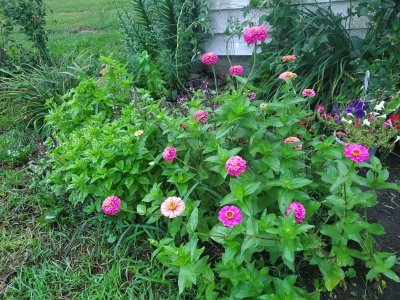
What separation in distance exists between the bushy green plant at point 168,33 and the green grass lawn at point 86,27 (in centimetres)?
80

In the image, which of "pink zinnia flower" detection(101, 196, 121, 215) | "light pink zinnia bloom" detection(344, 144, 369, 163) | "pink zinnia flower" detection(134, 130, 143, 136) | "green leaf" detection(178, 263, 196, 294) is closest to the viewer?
"light pink zinnia bloom" detection(344, 144, 369, 163)

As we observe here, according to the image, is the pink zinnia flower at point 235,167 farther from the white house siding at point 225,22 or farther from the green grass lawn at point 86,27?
the green grass lawn at point 86,27

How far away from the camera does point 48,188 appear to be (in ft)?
9.37

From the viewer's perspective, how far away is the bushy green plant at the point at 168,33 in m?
3.98

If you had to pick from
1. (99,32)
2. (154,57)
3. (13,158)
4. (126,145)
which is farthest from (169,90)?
(99,32)

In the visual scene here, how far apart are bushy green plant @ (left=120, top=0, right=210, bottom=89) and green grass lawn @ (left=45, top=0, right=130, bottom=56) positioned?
2.62 feet

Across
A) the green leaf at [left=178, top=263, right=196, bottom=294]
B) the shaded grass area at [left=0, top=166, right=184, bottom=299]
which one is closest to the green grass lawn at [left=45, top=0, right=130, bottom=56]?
the shaded grass area at [left=0, top=166, right=184, bottom=299]

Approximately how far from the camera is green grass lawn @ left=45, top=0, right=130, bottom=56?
572 centimetres

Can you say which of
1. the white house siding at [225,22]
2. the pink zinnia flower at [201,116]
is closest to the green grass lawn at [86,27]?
the white house siding at [225,22]

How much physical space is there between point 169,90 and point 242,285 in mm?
2804

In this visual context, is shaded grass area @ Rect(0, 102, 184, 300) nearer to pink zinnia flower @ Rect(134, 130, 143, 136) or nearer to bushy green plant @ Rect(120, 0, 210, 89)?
pink zinnia flower @ Rect(134, 130, 143, 136)

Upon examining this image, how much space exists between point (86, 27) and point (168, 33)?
399 cm

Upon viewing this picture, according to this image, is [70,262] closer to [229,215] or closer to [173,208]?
[173,208]

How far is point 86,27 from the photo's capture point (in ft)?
24.7
